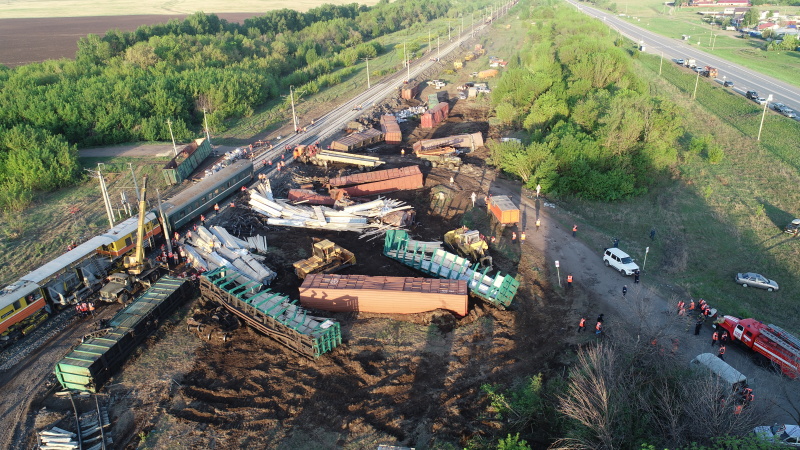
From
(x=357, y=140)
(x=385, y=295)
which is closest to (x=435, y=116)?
(x=357, y=140)

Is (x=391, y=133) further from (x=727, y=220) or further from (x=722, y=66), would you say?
(x=722, y=66)

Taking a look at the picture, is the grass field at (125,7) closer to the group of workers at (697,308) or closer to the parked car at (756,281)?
the parked car at (756,281)

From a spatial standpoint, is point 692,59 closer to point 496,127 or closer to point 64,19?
point 496,127

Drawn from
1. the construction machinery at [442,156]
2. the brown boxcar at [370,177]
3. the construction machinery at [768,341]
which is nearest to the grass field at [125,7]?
the construction machinery at [442,156]

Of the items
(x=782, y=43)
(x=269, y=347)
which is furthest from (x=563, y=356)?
(x=782, y=43)

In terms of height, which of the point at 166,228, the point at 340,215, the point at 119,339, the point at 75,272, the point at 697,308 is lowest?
the point at 697,308

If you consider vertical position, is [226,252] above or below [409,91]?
below
